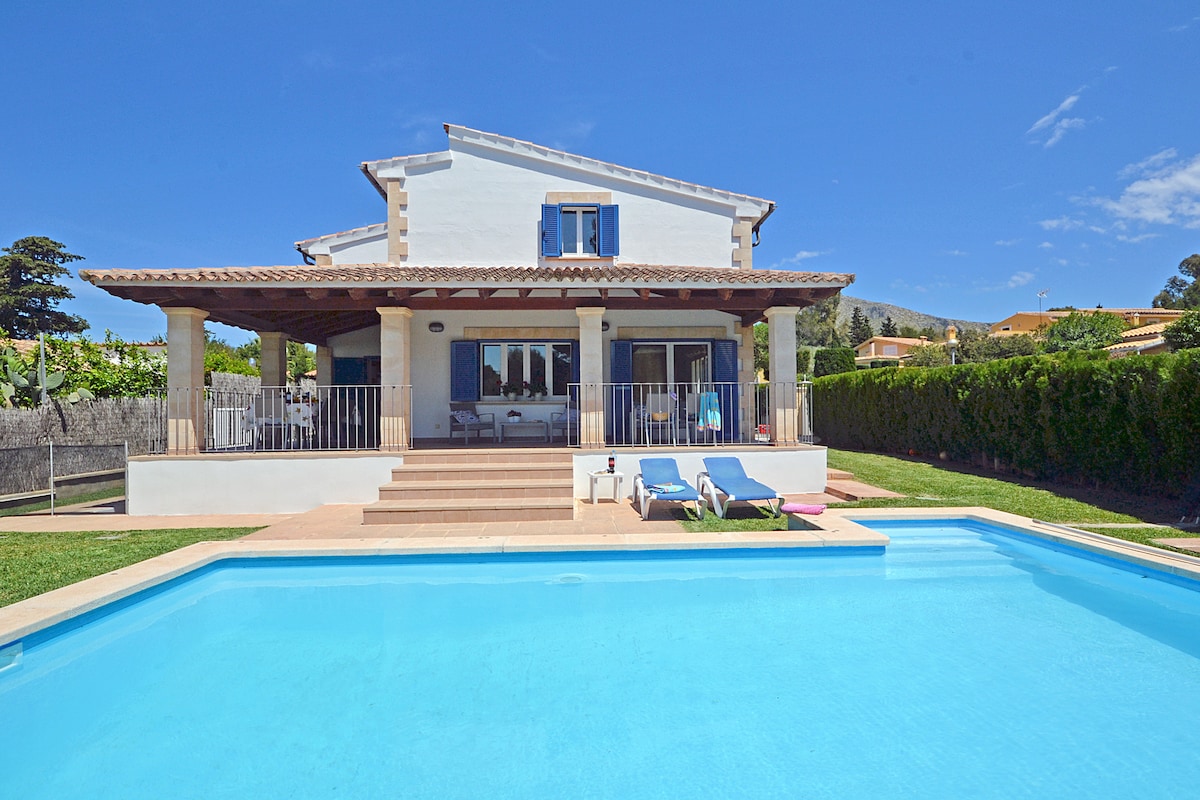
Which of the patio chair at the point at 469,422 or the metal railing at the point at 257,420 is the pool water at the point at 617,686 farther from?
the patio chair at the point at 469,422

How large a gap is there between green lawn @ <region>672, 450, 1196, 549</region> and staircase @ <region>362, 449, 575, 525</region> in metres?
2.31

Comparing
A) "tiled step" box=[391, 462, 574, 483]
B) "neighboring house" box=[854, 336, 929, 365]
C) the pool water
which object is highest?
"neighboring house" box=[854, 336, 929, 365]

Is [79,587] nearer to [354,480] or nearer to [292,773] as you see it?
[292,773]

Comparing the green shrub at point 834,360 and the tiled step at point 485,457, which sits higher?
the green shrub at point 834,360

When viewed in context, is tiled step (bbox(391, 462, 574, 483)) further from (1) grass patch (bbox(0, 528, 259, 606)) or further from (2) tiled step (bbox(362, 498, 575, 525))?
(1) grass patch (bbox(0, 528, 259, 606))

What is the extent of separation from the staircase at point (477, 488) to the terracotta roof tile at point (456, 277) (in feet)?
11.2

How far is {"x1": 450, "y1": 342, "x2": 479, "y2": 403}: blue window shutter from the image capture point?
15031 mm

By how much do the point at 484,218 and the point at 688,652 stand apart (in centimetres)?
1269

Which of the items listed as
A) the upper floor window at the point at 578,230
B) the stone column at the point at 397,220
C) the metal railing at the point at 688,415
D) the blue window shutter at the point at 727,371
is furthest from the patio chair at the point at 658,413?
the stone column at the point at 397,220

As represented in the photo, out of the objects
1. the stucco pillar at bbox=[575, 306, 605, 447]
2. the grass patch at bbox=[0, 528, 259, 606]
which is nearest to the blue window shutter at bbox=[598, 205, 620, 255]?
the stucco pillar at bbox=[575, 306, 605, 447]

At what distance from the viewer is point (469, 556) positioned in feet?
26.7

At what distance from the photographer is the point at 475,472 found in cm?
1138

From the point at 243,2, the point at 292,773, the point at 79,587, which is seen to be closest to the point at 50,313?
the point at 243,2

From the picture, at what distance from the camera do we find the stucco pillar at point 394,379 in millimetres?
12055
